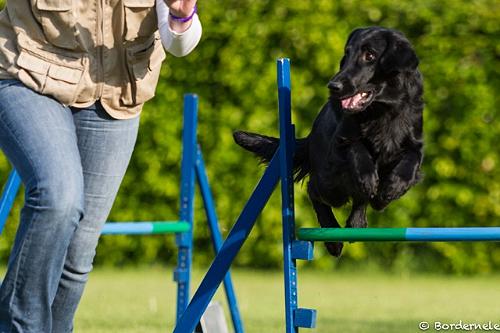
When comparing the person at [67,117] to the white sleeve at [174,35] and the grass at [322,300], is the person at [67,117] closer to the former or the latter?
the white sleeve at [174,35]

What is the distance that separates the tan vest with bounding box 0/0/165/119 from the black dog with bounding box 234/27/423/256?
2.47 ft

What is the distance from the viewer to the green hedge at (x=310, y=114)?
746 centimetres

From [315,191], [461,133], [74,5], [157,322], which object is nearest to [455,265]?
[461,133]

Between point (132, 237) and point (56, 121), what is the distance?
5.63 meters

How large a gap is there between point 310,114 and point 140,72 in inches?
188

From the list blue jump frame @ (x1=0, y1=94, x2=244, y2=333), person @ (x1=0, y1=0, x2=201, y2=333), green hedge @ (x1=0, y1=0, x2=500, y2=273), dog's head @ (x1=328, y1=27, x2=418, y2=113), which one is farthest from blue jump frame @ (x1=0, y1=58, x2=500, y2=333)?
green hedge @ (x1=0, y1=0, x2=500, y2=273)

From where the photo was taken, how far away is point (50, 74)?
2711 mm

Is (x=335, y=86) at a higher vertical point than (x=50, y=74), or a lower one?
higher

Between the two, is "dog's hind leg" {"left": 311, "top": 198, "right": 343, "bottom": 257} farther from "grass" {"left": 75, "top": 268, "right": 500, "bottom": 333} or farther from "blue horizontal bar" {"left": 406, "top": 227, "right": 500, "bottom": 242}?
"grass" {"left": 75, "top": 268, "right": 500, "bottom": 333}

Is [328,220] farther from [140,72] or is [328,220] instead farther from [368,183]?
[140,72]

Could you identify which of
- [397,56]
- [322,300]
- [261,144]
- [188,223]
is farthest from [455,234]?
[322,300]

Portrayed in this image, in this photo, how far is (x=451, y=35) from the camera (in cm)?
751

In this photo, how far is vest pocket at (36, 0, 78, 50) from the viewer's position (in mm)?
2750

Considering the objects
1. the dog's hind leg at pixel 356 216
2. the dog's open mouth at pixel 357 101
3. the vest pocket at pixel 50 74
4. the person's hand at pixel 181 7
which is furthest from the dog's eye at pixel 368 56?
the vest pocket at pixel 50 74
